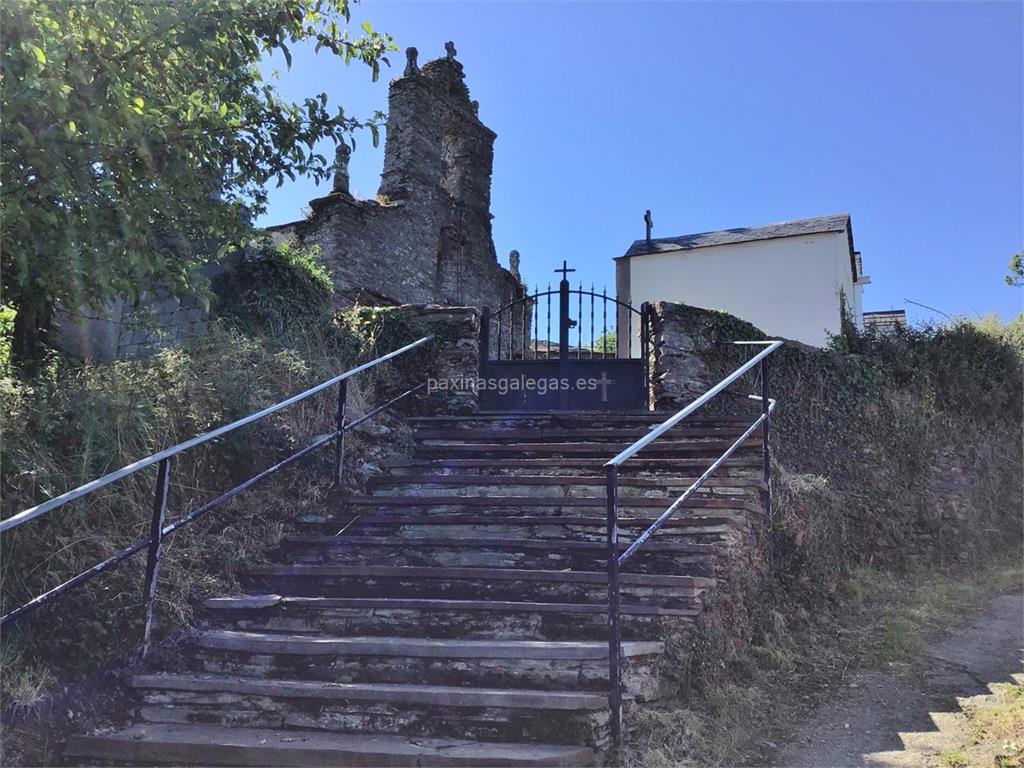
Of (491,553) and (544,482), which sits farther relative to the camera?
(544,482)

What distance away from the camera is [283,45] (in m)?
4.43

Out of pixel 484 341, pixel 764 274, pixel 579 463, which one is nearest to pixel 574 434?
pixel 579 463

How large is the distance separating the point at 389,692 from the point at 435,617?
0.58m

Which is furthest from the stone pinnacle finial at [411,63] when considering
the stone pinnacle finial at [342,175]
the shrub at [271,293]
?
the shrub at [271,293]

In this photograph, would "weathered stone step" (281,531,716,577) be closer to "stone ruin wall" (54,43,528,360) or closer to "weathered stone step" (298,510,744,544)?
"weathered stone step" (298,510,744,544)

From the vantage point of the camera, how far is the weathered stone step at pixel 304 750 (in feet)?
8.96

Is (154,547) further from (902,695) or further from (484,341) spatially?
(484,341)

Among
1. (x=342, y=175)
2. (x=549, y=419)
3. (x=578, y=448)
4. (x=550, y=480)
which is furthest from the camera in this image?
(x=342, y=175)

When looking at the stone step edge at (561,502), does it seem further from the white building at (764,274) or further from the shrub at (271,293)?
the white building at (764,274)

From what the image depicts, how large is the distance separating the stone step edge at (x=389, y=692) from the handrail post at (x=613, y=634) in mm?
52

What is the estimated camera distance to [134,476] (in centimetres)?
424

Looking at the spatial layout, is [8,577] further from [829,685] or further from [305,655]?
[829,685]

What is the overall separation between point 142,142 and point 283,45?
3.80 feet

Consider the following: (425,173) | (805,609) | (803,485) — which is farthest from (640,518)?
(425,173)
